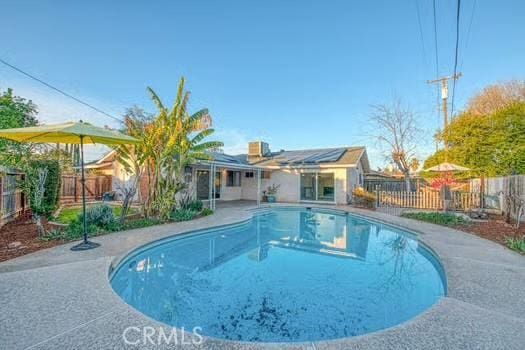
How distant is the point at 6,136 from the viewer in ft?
19.4

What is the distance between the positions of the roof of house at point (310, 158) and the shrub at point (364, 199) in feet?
7.13

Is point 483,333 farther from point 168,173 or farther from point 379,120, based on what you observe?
point 379,120

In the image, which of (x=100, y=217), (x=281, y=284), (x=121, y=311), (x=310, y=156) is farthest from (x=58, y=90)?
(x=310, y=156)

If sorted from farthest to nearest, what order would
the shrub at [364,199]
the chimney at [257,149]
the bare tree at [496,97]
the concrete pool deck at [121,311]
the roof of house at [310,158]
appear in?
1. the chimney at [257,149]
2. the bare tree at [496,97]
3. the roof of house at [310,158]
4. the shrub at [364,199]
5. the concrete pool deck at [121,311]

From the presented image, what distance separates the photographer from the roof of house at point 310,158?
17703 mm

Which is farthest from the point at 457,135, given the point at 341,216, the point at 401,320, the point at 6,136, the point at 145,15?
the point at 6,136

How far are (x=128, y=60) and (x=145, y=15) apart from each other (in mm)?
3059

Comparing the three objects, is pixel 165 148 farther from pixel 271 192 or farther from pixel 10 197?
pixel 271 192

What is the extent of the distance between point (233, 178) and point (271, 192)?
3.37 metres

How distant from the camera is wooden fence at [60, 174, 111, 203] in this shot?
56.5ft

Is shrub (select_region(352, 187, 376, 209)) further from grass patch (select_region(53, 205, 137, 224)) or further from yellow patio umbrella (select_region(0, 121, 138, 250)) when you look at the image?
yellow patio umbrella (select_region(0, 121, 138, 250))

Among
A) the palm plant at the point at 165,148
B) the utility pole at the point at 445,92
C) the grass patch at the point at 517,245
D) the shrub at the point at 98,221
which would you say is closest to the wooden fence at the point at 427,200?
the utility pole at the point at 445,92

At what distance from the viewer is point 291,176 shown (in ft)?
63.5

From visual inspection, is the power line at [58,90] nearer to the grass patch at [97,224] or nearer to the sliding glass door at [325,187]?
the grass patch at [97,224]
